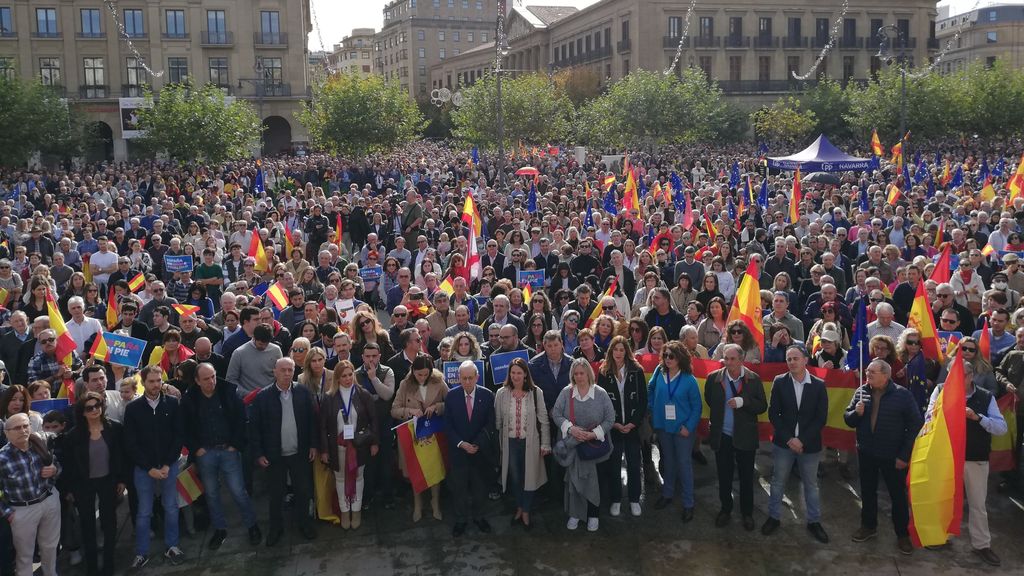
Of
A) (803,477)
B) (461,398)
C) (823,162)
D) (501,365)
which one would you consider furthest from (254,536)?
(823,162)

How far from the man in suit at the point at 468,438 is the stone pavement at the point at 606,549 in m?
0.20

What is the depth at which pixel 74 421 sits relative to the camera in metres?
6.73

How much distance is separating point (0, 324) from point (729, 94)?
6277 cm

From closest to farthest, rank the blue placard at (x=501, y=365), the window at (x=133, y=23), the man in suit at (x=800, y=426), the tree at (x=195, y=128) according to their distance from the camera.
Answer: the man in suit at (x=800, y=426)
the blue placard at (x=501, y=365)
the tree at (x=195, y=128)
the window at (x=133, y=23)

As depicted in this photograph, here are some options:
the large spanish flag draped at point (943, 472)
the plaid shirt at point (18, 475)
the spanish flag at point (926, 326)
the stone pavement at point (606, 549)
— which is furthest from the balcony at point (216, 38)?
the large spanish flag draped at point (943, 472)

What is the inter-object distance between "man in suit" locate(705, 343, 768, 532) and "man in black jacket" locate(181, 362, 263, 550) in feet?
12.8

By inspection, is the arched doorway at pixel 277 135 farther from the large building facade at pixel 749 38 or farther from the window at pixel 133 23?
the large building facade at pixel 749 38

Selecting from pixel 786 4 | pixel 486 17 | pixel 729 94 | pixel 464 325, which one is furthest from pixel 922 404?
pixel 486 17

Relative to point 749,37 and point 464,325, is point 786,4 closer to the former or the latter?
point 749,37

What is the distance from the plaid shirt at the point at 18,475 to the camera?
20.5ft

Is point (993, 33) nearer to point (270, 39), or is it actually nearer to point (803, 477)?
point (270, 39)

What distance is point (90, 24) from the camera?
2206 inches

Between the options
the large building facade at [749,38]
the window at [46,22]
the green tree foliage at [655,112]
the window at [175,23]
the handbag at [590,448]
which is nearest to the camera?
the handbag at [590,448]

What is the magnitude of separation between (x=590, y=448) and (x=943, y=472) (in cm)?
267
